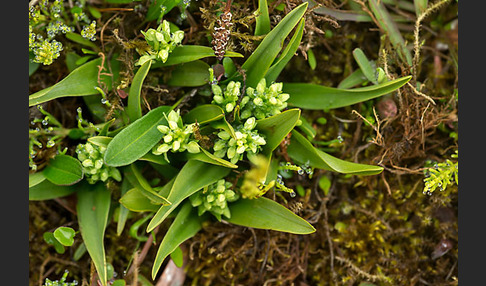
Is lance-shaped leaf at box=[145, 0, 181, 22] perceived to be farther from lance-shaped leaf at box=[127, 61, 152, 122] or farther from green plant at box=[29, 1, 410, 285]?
lance-shaped leaf at box=[127, 61, 152, 122]

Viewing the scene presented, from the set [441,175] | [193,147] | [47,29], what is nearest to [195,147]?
[193,147]

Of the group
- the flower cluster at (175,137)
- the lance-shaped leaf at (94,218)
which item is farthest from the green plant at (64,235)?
the flower cluster at (175,137)

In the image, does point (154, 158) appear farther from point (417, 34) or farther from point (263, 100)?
point (417, 34)

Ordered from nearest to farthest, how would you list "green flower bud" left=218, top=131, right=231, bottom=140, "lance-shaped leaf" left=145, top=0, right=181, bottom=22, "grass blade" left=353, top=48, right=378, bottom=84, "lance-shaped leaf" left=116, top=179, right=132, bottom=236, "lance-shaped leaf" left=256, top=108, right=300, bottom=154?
"lance-shaped leaf" left=256, top=108, right=300, bottom=154
"green flower bud" left=218, top=131, right=231, bottom=140
"lance-shaped leaf" left=145, top=0, right=181, bottom=22
"lance-shaped leaf" left=116, top=179, right=132, bottom=236
"grass blade" left=353, top=48, right=378, bottom=84

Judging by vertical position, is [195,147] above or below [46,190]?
above

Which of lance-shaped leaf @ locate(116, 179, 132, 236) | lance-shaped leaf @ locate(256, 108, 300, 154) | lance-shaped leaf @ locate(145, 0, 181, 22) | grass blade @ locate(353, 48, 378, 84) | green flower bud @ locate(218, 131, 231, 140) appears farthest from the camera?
grass blade @ locate(353, 48, 378, 84)

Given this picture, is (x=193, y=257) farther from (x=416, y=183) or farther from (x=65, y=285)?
(x=416, y=183)

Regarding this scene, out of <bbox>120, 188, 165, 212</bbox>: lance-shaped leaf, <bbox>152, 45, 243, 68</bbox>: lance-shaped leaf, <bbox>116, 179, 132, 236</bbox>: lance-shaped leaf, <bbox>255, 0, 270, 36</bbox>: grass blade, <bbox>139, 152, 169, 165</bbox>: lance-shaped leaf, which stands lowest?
<bbox>116, 179, 132, 236</bbox>: lance-shaped leaf

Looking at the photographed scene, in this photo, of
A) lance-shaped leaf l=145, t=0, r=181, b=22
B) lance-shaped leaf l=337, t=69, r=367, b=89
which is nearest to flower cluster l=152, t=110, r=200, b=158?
lance-shaped leaf l=145, t=0, r=181, b=22
